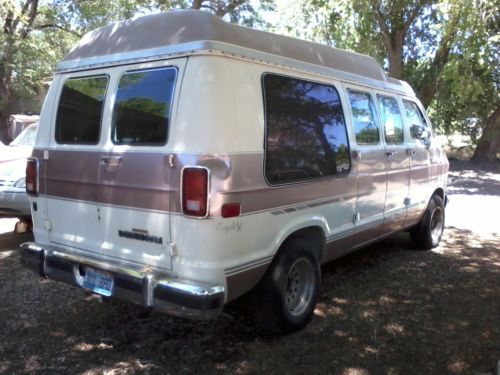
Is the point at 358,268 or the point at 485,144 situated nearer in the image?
the point at 358,268

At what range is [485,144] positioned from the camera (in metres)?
18.2

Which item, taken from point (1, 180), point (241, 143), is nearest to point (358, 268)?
point (241, 143)

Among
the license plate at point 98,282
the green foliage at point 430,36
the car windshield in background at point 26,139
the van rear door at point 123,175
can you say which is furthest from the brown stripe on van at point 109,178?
the green foliage at point 430,36

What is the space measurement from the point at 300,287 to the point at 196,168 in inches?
61.3

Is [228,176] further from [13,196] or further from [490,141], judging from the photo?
[490,141]

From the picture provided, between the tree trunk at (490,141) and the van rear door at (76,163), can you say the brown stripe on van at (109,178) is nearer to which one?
the van rear door at (76,163)

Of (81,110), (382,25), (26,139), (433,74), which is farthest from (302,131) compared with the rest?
(433,74)

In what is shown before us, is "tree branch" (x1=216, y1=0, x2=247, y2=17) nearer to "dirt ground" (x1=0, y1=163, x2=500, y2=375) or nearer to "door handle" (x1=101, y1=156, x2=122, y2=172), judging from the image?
"dirt ground" (x1=0, y1=163, x2=500, y2=375)

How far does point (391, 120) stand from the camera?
563cm

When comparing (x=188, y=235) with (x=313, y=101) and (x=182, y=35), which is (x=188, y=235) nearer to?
(x=182, y=35)

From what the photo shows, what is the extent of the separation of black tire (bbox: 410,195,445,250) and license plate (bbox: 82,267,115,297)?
440 centimetres

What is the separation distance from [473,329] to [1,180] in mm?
5902

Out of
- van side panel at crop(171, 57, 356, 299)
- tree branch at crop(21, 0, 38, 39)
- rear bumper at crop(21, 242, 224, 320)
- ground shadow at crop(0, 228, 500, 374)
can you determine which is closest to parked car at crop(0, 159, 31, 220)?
ground shadow at crop(0, 228, 500, 374)

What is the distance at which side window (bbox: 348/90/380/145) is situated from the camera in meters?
4.86
